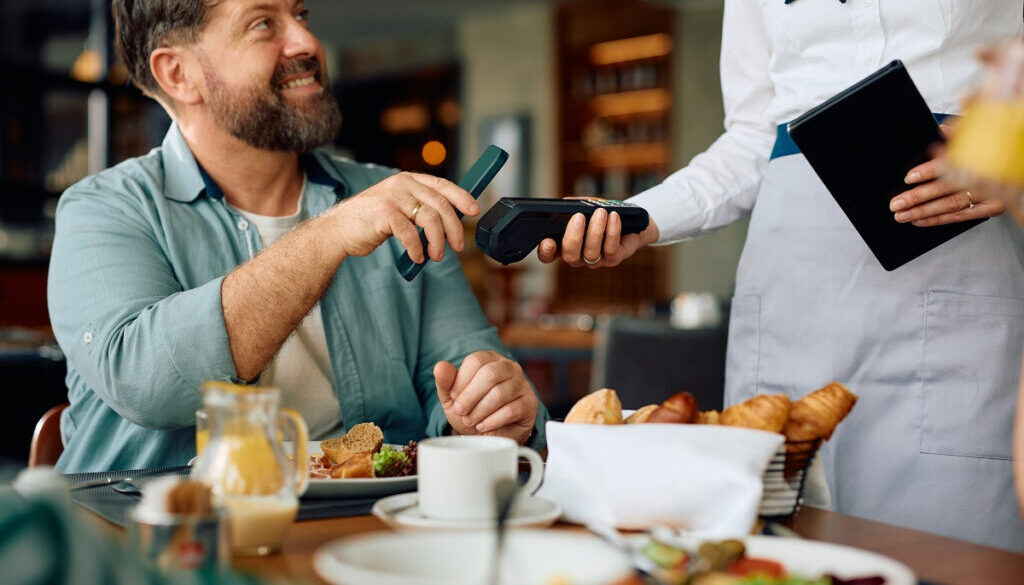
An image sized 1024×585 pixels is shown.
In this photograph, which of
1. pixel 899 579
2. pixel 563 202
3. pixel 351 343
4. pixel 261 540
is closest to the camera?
pixel 899 579

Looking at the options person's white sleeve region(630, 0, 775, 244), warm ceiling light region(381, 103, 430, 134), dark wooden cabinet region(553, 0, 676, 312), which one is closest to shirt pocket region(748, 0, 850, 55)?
person's white sleeve region(630, 0, 775, 244)

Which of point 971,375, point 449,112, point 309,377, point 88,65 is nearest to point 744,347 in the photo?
point 971,375

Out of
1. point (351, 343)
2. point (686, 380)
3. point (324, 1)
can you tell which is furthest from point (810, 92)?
point (324, 1)

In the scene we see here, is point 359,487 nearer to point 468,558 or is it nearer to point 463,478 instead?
point 463,478

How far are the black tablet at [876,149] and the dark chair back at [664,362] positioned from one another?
138 centimetres

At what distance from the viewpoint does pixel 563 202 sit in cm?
135

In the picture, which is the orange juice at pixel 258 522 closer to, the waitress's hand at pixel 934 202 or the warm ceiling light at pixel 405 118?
the waitress's hand at pixel 934 202

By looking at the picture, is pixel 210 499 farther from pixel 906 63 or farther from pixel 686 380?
pixel 686 380

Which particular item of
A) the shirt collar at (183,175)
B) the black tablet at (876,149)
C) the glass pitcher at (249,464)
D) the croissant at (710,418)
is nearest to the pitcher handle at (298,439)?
the glass pitcher at (249,464)

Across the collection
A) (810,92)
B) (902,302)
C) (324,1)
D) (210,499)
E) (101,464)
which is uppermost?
(324,1)

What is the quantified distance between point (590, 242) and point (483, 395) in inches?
9.8

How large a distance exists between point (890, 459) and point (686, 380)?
1338 millimetres

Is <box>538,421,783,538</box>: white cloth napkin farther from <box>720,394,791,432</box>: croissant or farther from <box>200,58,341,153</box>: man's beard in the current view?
<box>200,58,341,153</box>: man's beard

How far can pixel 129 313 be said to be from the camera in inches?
57.2
